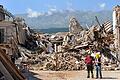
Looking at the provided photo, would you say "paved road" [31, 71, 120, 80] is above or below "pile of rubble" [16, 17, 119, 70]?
below

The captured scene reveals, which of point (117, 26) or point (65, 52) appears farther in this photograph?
point (65, 52)

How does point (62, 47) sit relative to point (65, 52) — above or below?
above

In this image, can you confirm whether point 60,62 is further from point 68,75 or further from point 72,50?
point 68,75

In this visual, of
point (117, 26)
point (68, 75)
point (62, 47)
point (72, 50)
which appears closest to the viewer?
point (68, 75)

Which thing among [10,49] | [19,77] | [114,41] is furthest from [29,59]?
[19,77]

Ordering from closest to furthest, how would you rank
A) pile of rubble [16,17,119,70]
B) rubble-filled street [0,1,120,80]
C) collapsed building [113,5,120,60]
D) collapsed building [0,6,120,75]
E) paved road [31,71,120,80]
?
paved road [31,71,120,80] < rubble-filled street [0,1,120,80] < pile of rubble [16,17,119,70] < collapsed building [0,6,120,75] < collapsed building [113,5,120,60]

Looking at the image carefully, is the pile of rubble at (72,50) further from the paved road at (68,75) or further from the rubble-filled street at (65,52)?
the paved road at (68,75)

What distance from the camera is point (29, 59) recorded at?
1580 inches

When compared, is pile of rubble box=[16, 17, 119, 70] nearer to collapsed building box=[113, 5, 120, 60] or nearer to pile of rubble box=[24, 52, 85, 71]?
pile of rubble box=[24, 52, 85, 71]

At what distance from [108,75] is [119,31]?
651 centimetres

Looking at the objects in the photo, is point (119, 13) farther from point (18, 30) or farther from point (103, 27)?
point (18, 30)

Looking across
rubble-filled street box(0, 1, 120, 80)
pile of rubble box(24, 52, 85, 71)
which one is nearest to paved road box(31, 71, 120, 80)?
rubble-filled street box(0, 1, 120, 80)

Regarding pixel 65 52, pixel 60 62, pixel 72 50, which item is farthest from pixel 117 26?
pixel 60 62

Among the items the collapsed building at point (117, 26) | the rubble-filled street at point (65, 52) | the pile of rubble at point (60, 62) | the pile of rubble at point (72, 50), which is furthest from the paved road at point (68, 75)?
the collapsed building at point (117, 26)
